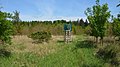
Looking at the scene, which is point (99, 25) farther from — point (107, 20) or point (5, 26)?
point (5, 26)

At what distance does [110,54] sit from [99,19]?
529 cm

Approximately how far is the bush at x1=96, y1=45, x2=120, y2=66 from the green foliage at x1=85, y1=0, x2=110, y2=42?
298cm

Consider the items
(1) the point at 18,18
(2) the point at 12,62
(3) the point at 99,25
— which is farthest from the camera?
(1) the point at 18,18

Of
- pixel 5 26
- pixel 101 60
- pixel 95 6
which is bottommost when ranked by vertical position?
pixel 101 60

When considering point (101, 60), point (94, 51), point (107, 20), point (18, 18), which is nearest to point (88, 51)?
point (94, 51)

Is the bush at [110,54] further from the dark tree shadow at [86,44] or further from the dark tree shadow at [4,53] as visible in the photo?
the dark tree shadow at [4,53]

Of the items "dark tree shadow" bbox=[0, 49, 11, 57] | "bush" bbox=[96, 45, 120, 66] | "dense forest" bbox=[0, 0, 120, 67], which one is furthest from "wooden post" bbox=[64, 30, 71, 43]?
"dark tree shadow" bbox=[0, 49, 11, 57]

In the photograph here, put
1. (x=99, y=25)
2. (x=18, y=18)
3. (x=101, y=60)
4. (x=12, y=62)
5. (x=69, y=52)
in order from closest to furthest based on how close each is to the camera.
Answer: (x=12, y=62) < (x=101, y=60) < (x=69, y=52) < (x=99, y=25) < (x=18, y=18)

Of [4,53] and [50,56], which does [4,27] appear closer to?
[4,53]

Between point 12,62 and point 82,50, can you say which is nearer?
point 12,62

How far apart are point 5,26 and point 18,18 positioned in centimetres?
1613

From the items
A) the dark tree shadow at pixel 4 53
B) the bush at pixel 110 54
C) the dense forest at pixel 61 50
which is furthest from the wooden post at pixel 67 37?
the dark tree shadow at pixel 4 53

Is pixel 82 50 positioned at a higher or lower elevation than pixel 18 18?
lower

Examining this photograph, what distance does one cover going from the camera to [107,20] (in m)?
24.8
